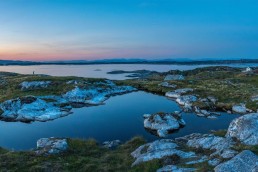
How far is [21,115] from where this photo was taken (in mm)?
61969

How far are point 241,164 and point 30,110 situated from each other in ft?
173

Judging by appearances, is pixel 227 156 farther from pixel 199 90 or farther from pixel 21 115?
pixel 199 90

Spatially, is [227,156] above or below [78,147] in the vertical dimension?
above

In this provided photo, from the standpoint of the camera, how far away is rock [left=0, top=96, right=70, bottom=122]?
61562 mm

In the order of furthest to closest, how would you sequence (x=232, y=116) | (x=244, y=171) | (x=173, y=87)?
(x=173, y=87) < (x=232, y=116) < (x=244, y=171)

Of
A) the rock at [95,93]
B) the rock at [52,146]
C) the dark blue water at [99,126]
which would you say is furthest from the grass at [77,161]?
the rock at [95,93]

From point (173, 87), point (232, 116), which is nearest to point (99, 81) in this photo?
point (173, 87)

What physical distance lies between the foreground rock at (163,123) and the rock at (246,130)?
17.5m

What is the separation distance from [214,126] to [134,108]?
25.5 metres

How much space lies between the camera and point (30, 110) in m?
64.0

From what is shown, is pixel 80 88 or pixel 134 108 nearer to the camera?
pixel 134 108

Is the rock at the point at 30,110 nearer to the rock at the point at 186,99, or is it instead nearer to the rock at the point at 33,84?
the rock at the point at 33,84

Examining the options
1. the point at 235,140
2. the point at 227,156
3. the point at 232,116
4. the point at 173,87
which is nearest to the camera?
the point at 227,156

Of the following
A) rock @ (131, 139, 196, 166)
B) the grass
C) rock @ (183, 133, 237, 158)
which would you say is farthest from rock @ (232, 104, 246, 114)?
the grass
